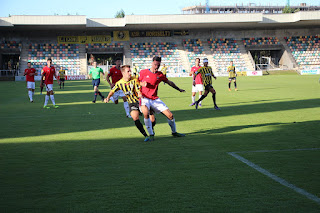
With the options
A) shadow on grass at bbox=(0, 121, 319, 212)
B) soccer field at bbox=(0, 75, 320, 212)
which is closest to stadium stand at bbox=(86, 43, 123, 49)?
soccer field at bbox=(0, 75, 320, 212)

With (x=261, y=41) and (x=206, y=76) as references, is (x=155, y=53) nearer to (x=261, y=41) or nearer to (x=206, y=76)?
(x=261, y=41)

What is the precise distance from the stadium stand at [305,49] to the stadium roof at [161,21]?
3638 millimetres

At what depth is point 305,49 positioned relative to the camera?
223 ft

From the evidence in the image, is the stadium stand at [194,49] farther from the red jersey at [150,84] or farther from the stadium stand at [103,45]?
the red jersey at [150,84]

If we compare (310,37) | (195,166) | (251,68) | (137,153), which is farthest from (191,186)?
(310,37)

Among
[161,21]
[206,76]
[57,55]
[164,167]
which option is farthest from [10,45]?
[164,167]

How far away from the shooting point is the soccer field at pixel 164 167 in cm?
507

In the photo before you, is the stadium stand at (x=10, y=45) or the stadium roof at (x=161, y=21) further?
the stadium stand at (x=10, y=45)

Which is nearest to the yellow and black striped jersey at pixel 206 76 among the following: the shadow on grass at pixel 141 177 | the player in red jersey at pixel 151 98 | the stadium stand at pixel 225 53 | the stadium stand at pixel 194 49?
the player in red jersey at pixel 151 98

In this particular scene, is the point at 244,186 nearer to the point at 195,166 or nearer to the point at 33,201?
the point at 195,166

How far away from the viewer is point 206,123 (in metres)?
13.1

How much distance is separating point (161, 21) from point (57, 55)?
17.2m

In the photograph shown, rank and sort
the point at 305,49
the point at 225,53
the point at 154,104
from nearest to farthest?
the point at 154,104
the point at 225,53
the point at 305,49

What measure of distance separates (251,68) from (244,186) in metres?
59.5
